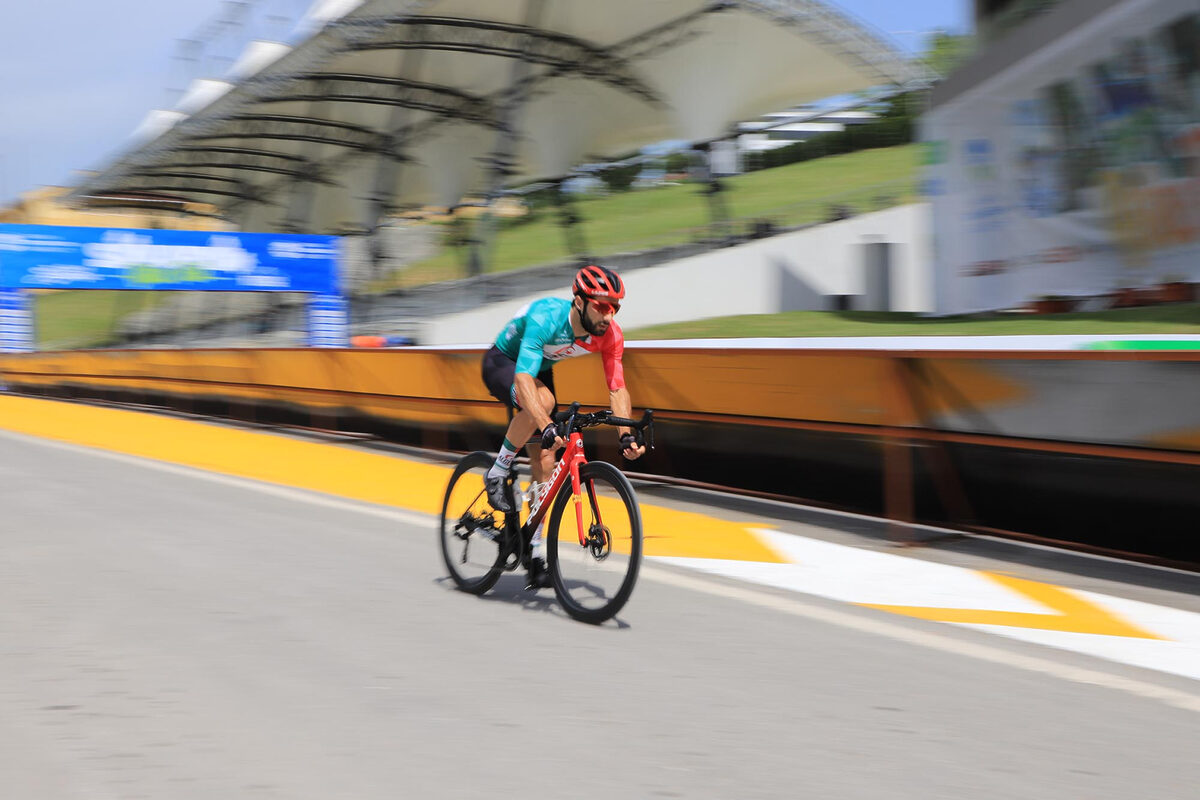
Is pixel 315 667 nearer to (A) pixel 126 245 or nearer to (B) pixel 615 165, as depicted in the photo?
(A) pixel 126 245

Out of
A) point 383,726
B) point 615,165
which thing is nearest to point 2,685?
point 383,726

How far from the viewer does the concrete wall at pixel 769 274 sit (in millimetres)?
34562

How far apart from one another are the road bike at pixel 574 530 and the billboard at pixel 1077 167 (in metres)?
11.7

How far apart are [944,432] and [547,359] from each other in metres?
3.07

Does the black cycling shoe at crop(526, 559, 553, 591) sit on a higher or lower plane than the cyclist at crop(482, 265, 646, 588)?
lower

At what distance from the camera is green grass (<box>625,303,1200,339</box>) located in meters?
14.7

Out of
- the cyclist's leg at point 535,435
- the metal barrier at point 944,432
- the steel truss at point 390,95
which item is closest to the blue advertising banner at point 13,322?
the steel truss at point 390,95

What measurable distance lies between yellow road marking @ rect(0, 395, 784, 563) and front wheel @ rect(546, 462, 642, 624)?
1796 mm

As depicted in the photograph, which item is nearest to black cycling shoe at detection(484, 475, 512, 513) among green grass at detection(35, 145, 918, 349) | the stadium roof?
the stadium roof

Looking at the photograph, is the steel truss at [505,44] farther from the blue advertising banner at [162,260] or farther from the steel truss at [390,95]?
the blue advertising banner at [162,260]

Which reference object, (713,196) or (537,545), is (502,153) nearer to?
(713,196)

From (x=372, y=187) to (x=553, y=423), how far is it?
158ft

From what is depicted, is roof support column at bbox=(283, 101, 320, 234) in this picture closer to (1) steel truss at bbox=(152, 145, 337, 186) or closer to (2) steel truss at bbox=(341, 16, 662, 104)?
(1) steel truss at bbox=(152, 145, 337, 186)

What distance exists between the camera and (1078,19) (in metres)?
16.6
